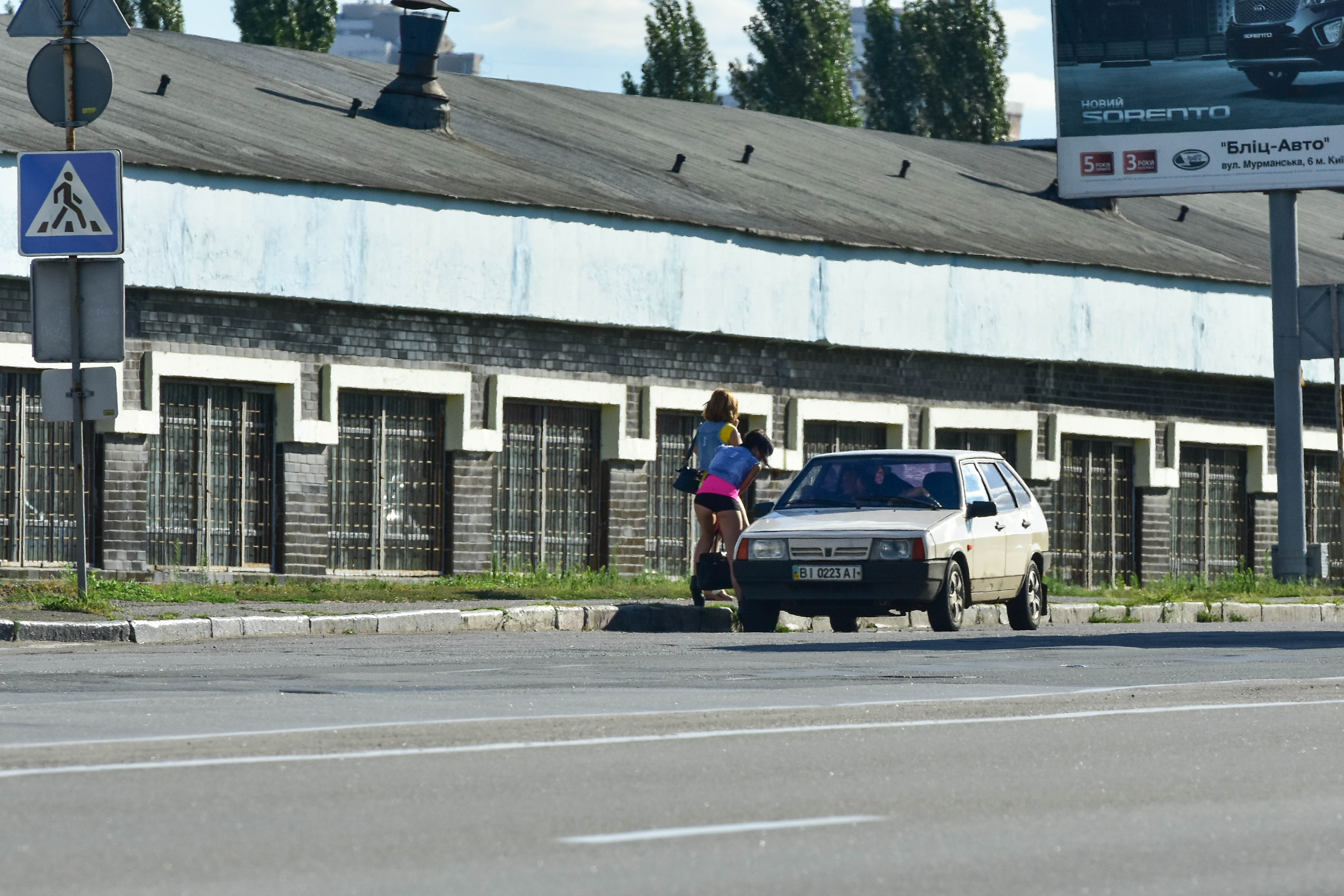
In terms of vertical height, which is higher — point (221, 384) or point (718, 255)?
point (718, 255)

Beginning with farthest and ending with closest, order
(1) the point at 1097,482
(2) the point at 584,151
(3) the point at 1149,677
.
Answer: (1) the point at 1097,482, (2) the point at 584,151, (3) the point at 1149,677

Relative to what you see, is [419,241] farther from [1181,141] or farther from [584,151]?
[1181,141]

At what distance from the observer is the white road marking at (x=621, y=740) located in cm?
800

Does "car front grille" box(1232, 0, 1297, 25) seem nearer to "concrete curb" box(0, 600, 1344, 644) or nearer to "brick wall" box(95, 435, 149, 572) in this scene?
"concrete curb" box(0, 600, 1344, 644)

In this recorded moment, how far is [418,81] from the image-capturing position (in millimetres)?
29594

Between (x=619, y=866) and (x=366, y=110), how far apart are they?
79.8 ft

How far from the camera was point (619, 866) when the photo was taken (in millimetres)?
6137

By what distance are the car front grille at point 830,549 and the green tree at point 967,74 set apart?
46.6m

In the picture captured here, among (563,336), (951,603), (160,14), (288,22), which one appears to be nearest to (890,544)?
(951,603)

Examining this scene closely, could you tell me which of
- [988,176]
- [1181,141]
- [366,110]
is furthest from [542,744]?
[988,176]

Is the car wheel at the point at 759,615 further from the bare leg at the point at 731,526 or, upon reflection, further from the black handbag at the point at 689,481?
the black handbag at the point at 689,481

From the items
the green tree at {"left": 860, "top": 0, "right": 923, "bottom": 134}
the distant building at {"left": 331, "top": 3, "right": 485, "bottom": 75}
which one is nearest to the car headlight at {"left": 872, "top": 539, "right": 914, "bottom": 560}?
the green tree at {"left": 860, "top": 0, "right": 923, "bottom": 134}

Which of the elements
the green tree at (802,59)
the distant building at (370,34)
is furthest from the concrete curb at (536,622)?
the distant building at (370,34)

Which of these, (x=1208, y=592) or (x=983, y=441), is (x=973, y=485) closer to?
(x=1208, y=592)
